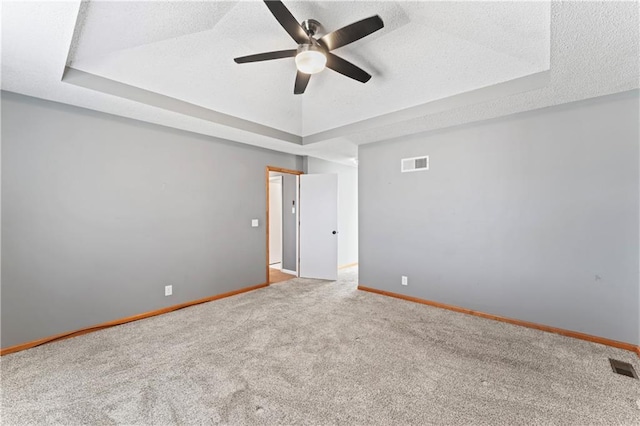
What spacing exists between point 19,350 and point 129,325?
855mm

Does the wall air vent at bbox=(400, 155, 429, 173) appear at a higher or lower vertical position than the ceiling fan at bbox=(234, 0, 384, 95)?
lower

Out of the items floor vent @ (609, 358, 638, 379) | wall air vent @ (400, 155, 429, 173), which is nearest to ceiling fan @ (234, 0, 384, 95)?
wall air vent @ (400, 155, 429, 173)

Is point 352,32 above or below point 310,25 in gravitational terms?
below

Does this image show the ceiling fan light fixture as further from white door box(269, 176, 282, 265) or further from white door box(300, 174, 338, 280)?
white door box(269, 176, 282, 265)

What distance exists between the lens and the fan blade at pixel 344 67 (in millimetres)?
2173

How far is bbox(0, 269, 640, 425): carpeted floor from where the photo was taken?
176 cm

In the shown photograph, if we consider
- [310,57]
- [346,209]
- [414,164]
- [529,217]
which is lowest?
[529,217]

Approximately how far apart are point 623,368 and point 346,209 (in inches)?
183

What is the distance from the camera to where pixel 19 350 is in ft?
8.41

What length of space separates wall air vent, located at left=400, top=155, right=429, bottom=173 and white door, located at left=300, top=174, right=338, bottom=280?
1449 mm

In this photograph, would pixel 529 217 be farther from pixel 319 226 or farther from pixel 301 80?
pixel 319 226

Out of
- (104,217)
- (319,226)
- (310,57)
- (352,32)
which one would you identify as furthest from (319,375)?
(319,226)

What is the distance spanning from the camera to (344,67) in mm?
2283

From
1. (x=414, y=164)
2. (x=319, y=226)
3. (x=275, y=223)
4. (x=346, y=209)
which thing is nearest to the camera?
(x=414, y=164)
